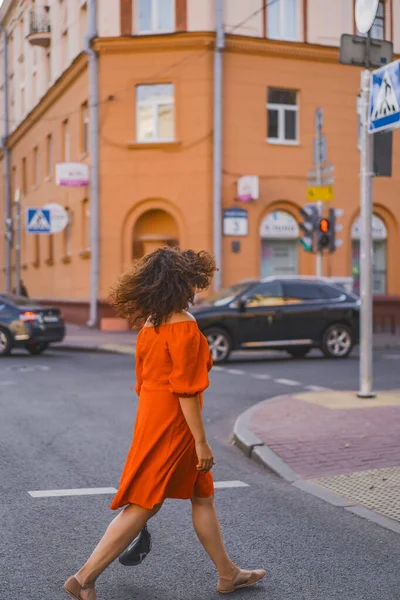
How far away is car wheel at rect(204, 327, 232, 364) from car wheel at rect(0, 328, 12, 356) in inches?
179

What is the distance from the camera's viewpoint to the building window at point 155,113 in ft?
88.6

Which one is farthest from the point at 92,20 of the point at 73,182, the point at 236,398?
the point at 236,398

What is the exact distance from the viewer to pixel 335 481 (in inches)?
275

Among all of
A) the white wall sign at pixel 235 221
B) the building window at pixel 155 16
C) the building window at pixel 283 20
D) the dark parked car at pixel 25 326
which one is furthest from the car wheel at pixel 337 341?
the building window at pixel 155 16

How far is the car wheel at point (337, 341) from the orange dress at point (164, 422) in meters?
14.7

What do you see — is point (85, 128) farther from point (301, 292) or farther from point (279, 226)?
point (301, 292)

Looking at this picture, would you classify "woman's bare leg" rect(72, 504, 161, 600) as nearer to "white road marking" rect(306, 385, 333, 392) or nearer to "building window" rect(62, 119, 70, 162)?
"white road marking" rect(306, 385, 333, 392)

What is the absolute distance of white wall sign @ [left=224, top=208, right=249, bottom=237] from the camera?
2634cm

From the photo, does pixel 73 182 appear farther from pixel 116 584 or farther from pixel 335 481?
pixel 116 584

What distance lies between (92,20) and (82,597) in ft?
82.8

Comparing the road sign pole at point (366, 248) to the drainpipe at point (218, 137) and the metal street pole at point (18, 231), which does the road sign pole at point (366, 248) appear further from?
the metal street pole at point (18, 231)

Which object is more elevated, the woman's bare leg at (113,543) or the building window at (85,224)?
the building window at (85,224)

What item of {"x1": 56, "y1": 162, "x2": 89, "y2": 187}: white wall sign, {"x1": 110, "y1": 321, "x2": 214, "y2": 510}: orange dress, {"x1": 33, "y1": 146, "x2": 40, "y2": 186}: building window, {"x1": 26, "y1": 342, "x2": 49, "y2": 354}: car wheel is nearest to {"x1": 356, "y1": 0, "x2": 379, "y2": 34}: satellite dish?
{"x1": 110, "y1": 321, "x2": 214, "y2": 510}: orange dress

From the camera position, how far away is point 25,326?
1947 centimetres
